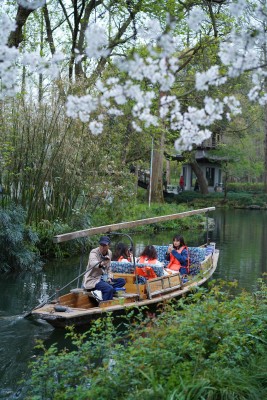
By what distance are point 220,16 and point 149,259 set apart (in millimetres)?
5663

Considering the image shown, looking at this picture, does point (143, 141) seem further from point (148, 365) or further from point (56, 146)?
point (148, 365)

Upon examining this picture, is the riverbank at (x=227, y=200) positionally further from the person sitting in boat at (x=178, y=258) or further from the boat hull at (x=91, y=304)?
the boat hull at (x=91, y=304)

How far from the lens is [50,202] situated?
1512 cm

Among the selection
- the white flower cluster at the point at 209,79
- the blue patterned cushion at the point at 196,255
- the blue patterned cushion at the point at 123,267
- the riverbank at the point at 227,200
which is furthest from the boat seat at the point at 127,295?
the riverbank at the point at 227,200

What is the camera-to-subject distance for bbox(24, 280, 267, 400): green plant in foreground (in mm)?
4223

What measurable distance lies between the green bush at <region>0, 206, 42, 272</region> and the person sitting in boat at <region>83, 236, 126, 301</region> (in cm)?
400

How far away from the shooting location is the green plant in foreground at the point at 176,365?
422cm

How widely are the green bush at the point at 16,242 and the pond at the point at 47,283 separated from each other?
1.08 feet

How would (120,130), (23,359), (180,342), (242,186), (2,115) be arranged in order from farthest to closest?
(242,186) → (120,130) → (2,115) → (23,359) → (180,342)

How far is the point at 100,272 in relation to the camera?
9.08 m

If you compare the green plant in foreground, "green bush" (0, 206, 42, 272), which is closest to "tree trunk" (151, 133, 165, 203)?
"green bush" (0, 206, 42, 272)

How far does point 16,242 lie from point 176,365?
8.72 meters

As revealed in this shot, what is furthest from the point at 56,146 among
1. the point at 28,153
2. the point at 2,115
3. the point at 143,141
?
the point at 143,141

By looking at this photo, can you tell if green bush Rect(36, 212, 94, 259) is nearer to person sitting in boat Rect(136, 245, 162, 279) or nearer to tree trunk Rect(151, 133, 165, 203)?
person sitting in boat Rect(136, 245, 162, 279)
